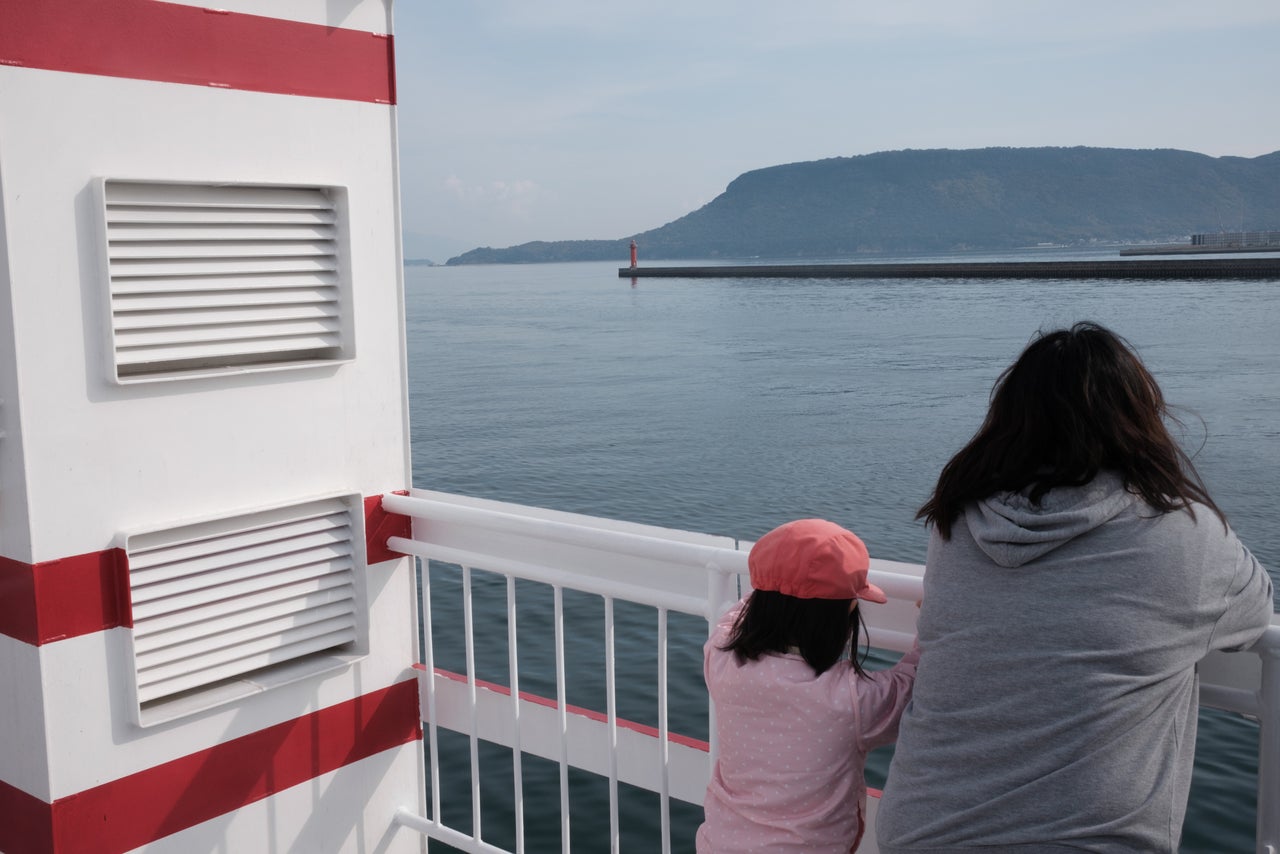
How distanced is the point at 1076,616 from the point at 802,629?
1.36ft

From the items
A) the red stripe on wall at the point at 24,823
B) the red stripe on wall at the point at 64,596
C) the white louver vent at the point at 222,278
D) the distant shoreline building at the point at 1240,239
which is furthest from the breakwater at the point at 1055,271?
the red stripe on wall at the point at 24,823

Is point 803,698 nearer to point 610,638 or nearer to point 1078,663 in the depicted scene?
point 1078,663

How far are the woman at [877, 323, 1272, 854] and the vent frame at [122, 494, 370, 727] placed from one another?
1593 millimetres

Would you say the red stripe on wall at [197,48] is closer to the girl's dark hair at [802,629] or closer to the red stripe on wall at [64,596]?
the red stripe on wall at [64,596]

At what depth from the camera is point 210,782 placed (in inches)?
98.9

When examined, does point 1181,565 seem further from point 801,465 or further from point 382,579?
point 801,465

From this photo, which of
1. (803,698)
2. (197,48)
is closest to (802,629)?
(803,698)

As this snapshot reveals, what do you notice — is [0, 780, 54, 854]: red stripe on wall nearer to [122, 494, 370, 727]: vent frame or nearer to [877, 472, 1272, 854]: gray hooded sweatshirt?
[122, 494, 370, 727]: vent frame

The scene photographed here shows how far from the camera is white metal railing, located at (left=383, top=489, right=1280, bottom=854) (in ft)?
5.60

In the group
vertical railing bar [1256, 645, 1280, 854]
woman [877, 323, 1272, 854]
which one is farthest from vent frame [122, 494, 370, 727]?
vertical railing bar [1256, 645, 1280, 854]

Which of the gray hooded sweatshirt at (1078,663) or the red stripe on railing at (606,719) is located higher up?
the gray hooded sweatshirt at (1078,663)

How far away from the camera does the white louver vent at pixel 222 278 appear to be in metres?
2.27

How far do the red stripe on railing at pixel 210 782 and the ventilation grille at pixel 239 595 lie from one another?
167mm

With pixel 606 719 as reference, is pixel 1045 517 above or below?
above
